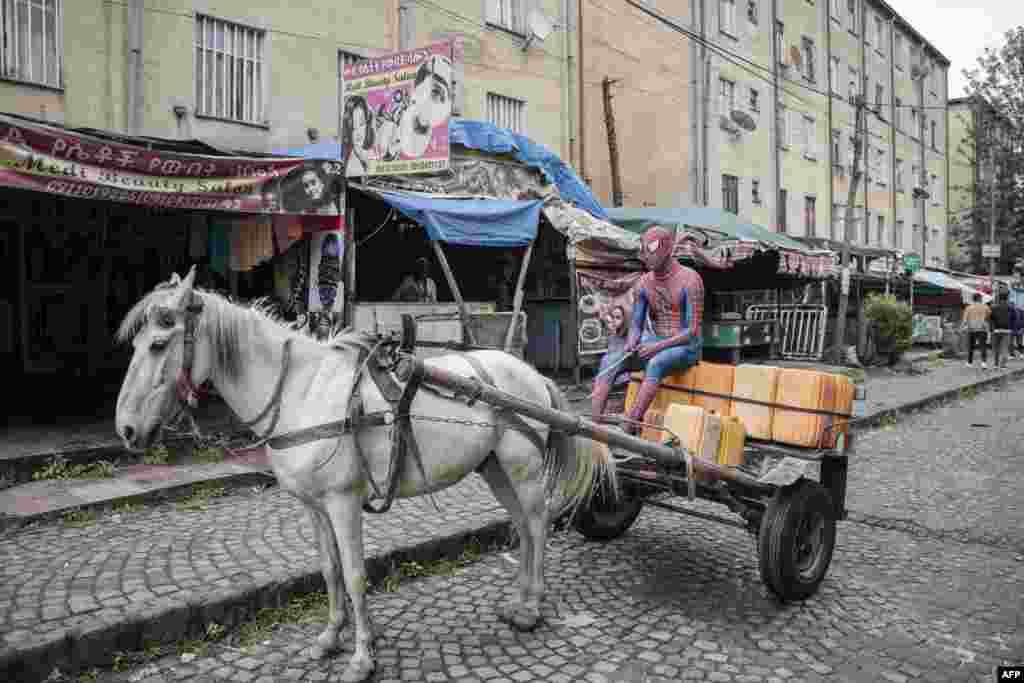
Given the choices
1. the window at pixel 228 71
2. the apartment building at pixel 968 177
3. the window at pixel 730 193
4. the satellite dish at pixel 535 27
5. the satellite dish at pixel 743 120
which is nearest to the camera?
the window at pixel 228 71

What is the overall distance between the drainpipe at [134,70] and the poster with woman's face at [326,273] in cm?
420

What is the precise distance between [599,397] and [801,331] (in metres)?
9.51

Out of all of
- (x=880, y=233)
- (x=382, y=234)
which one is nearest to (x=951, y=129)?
(x=880, y=233)

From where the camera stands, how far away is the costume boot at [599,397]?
4.88 metres

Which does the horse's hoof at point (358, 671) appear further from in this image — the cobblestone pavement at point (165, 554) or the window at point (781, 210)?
the window at point (781, 210)

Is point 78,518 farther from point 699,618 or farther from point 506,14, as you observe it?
point 506,14

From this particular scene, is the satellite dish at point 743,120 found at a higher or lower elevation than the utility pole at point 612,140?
higher

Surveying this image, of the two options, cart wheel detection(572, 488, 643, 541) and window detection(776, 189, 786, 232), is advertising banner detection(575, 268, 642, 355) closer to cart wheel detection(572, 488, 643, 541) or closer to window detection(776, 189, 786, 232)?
cart wheel detection(572, 488, 643, 541)

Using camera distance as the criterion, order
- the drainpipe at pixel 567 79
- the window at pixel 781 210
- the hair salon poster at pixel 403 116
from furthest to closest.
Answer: the window at pixel 781 210, the drainpipe at pixel 567 79, the hair salon poster at pixel 403 116

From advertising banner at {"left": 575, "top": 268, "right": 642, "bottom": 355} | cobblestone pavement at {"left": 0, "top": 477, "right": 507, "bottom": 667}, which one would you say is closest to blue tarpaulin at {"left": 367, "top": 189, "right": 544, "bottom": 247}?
advertising banner at {"left": 575, "top": 268, "right": 642, "bottom": 355}

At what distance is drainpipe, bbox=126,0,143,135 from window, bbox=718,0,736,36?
61.3 ft

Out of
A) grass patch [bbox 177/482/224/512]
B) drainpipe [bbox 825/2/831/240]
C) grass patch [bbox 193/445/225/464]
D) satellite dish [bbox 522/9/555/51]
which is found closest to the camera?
grass patch [bbox 177/482/224/512]

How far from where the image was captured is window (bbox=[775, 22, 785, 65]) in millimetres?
26156

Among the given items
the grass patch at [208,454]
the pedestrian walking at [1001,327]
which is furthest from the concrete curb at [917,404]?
the grass patch at [208,454]
